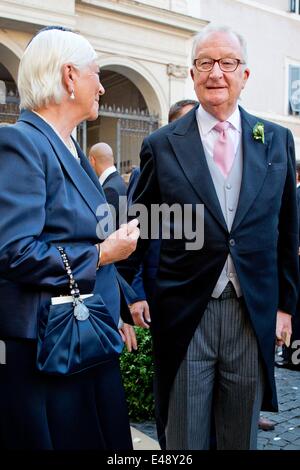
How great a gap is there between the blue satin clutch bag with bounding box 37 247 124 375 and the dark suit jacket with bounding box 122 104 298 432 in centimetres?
53

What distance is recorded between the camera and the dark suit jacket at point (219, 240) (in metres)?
2.11

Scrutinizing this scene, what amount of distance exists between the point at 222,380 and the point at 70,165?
3.76 ft

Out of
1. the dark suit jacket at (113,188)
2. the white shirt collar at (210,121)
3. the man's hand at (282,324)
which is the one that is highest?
the dark suit jacket at (113,188)

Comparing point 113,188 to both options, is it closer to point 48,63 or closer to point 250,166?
point 250,166

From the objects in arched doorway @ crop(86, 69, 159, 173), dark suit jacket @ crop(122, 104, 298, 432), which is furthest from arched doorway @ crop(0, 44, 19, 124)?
dark suit jacket @ crop(122, 104, 298, 432)

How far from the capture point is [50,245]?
1.66 metres

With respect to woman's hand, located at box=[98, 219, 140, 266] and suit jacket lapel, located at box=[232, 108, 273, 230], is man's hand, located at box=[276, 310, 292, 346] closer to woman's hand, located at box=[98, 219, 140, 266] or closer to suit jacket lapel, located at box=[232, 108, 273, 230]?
suit jacket lapel, located at box=[232, 108, 273, 230]

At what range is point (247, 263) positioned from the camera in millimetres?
2113

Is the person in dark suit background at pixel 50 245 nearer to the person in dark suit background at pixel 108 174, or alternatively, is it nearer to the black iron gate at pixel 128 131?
the person in dark suit background at pixel 108 174

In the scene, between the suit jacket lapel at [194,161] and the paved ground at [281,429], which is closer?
the suit jacket lapel at [194,161]

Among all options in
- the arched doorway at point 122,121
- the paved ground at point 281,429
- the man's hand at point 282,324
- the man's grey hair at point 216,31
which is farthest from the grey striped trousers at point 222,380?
the arched doorway at point 122,121

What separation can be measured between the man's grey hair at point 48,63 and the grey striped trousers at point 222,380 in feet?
3.43

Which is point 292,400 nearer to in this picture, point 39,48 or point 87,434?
point 87,434

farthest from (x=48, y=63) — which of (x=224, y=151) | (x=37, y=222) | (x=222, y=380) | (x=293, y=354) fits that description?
(x=293, y=354)
